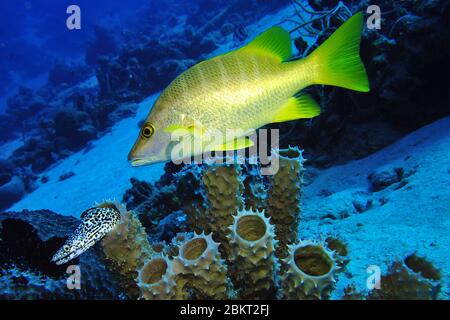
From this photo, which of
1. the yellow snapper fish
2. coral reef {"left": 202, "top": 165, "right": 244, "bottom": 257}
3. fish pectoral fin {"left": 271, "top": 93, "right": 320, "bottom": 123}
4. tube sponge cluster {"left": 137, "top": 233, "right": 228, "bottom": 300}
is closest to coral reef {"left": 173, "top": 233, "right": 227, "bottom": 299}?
tube sponge cluster {"left": 137, "top": 233, "right": 228, "bottom": 300}

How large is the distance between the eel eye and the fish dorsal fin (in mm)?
776

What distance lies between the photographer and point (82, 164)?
12.3 metres

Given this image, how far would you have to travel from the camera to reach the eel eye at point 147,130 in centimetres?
186

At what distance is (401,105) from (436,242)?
9.58 ft

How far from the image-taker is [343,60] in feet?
6.23

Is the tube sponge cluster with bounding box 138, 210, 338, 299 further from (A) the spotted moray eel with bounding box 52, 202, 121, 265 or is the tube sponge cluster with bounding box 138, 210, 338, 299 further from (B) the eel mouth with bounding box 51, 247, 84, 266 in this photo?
(B) the eel mouth with bounding box 51, 247, 84, 266

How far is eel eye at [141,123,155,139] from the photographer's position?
186 cm

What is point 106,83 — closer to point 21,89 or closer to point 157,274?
point 21,89

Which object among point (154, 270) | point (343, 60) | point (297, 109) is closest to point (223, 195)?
Answer: point (154, 270)

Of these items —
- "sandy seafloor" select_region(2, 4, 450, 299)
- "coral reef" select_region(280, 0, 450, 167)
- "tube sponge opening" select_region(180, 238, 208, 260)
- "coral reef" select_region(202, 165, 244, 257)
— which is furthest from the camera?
"coral reef" select_region(280, 0, 450, 167)

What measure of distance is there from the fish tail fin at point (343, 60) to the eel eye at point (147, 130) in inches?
42.9

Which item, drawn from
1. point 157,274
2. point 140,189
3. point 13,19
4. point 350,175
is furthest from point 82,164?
point 13,19

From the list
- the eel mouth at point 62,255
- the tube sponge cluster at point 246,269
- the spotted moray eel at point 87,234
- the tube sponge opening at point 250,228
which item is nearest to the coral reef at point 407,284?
the tube sponge cluster at point 246,269

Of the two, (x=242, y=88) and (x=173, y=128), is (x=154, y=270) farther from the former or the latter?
(x=242, y=88)
